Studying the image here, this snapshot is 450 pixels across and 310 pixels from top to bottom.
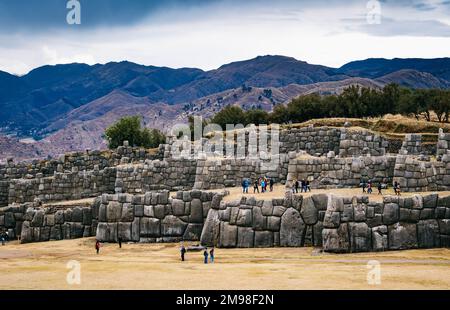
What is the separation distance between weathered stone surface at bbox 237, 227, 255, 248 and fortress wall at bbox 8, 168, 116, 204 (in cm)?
1600

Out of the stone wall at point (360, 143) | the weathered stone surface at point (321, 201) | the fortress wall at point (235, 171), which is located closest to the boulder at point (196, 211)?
the fortress wall at point (235, 171)

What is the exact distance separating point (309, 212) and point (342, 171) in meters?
6.75

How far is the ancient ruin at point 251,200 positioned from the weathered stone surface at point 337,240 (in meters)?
0.04

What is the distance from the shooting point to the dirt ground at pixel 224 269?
2641 cm

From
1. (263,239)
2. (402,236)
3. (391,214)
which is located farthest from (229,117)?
(402,236)

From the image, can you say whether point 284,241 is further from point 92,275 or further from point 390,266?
point 92,275

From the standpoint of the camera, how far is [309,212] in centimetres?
3588

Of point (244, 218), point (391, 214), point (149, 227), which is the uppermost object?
point (391, 214)

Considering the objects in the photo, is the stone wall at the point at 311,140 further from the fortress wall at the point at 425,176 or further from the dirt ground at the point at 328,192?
the fortress wall at the point at 425,176

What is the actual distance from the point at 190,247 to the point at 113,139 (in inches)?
1869

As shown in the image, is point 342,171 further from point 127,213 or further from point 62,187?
point 62,187

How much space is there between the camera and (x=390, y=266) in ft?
98.5

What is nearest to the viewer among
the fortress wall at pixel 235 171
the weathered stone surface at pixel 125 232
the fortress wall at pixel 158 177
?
the weathered stone surface at pixel 125 232
